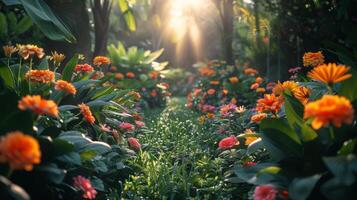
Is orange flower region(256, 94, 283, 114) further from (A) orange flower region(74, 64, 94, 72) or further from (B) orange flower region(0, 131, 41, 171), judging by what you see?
(B) orange flower region(0, 131, 41, 171)

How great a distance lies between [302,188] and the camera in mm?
1895

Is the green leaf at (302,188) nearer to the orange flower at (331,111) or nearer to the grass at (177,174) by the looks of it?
the orange flower at (331,111)

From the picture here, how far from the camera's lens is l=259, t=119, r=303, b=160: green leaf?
225 cm

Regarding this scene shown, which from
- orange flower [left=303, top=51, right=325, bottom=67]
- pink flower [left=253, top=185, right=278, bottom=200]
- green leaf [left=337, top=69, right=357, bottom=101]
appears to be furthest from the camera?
orange flower [left=303, top=51, right=325, bottom=67]

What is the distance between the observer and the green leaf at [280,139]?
225 cm

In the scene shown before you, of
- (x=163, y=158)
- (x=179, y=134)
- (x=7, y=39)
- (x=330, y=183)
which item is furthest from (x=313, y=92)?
(x=7, y=39)

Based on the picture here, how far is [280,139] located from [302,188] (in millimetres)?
426

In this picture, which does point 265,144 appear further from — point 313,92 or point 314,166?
point 313,92

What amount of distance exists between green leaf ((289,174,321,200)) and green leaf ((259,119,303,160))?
12.2 inches

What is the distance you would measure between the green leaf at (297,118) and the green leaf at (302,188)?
0.31 meters

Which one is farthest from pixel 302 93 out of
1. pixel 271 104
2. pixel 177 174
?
pixel 177 174

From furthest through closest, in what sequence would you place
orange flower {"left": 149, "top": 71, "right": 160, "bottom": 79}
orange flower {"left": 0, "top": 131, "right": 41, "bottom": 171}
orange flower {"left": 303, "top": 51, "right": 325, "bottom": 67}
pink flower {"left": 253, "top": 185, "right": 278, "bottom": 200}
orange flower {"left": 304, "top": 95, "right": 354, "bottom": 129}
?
1. orange flower {"left": 149, "top": 71, "right": 160, "bottom": 79}
2. orange flower {"left": 303, "top": 51, "right": 325, "bottom": 67}
3. pink flower {"left": 253, "top": 185, "right": 278, "bottom": 200}
4. orange flower {"left": 304, "top": 95, "right": 354, "bottom": 129}
5. orange flower {"left": 0, "top": 131, "right": 41, "bottom": 171}

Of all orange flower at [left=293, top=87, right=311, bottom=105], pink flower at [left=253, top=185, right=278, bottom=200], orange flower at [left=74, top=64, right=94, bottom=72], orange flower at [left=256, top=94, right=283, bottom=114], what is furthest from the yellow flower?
orange flower at [left=74, top=64, right=94, bottom=72]

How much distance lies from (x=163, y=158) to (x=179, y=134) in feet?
3.75
